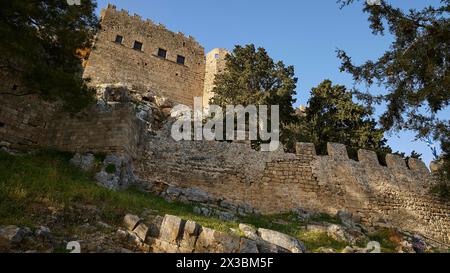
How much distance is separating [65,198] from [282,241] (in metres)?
4.98

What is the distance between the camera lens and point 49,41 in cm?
1012

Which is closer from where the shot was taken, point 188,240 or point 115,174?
point 188,240

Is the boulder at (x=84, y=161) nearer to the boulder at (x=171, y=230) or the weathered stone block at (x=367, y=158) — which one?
the boulder at (x=171, y=230)

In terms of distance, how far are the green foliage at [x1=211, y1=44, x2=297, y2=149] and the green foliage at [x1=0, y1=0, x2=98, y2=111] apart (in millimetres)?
11639

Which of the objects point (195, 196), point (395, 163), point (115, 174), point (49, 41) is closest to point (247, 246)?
point (195, 196)

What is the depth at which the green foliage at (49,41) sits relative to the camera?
8805 millimetres

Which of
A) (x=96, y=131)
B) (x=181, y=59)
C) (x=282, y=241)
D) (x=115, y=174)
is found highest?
(x=181, y=59)

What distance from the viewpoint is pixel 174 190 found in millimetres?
12172

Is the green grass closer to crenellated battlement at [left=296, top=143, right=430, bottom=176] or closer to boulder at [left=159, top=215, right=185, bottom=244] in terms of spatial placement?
boulder at [left=159, top=215, right=185, bottom=244]

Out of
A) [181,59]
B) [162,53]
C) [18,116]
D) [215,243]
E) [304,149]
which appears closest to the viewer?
[215,243]

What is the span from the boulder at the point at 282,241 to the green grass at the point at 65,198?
0.54 m

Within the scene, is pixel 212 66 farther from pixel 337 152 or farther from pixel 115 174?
pixel 115 174

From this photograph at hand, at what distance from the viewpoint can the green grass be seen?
7.27 m

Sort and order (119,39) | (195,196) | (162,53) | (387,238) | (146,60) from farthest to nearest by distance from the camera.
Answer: (162,53) → (146,60) → (119,39) → (195,196) → (387,238)
